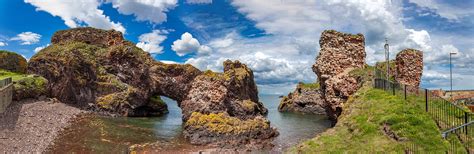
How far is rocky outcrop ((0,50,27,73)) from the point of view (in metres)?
78.4

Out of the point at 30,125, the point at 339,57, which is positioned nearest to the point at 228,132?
the point at 339,57

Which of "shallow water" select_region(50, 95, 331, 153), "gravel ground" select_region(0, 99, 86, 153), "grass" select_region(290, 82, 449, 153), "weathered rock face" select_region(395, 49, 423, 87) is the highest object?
"weathered rock face" select_region(395, 49, 423, 87)

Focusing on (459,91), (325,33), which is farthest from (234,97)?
(459,91)

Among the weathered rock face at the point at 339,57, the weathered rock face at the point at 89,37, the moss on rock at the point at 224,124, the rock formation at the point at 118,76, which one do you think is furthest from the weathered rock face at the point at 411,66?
the weathered rock face at the point at 89,37

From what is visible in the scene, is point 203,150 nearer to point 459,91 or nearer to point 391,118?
point 391,118

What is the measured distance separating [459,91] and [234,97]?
114 feet

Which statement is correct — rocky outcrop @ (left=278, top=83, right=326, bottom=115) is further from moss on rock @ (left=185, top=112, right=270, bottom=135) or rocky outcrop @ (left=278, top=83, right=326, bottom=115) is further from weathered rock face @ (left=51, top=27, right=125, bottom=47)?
moss on rock @ (left=185, top=112, right=270, bottom=135)

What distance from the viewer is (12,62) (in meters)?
79.9

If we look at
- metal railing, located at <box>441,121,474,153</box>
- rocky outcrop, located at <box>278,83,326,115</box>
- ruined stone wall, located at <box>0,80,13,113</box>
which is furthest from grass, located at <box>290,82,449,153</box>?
rocky outcrop, located at <box>278,83,326,115</box>

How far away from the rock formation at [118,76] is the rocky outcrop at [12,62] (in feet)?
25.9

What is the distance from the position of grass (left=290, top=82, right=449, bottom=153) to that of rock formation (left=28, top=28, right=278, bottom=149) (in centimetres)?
3418

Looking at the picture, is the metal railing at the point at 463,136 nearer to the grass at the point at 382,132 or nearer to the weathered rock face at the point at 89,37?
the grass at the point at 382,132

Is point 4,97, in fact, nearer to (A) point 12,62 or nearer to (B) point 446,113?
(A) point 12,62

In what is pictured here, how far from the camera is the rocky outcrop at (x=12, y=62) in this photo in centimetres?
7844
